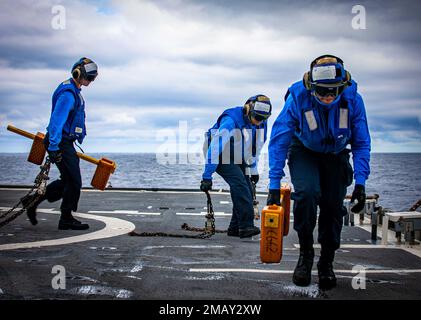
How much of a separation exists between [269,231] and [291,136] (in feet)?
3.11

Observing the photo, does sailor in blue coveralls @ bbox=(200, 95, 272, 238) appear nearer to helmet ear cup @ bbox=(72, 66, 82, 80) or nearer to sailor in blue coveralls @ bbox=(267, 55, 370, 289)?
helmet ear cup @ bbox=(72, 66, 82, 80)

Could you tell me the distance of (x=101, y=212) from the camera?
10312 mm

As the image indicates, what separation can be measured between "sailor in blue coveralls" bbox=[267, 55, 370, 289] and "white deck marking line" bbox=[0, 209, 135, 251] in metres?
3.24

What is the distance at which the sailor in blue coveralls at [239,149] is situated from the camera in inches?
300

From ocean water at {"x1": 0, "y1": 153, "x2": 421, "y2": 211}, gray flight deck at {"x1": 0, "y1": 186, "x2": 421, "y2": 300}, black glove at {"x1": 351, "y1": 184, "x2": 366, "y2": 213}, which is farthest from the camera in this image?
ocean water at {"x1": 0, "y1": 153, "x2": 421, "y2": 211}

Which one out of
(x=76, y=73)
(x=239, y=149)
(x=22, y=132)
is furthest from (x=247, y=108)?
(x=22, y=132)

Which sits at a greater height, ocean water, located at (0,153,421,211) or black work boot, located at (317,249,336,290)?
black work boot, located at (317,249,336,290)

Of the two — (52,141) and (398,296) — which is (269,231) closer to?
(398,296)

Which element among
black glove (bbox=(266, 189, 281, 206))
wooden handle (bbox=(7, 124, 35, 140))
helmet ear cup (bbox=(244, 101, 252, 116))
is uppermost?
helmet ear cup (bbox=(244, 101, 252, 116))

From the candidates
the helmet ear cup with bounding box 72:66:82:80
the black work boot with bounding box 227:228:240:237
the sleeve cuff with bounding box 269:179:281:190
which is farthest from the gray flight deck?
the helmet ear cup with bounding box 72:66:82:80

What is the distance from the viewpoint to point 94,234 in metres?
7.59

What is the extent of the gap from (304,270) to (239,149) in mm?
3556

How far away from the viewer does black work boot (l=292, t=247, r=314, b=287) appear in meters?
4.69
